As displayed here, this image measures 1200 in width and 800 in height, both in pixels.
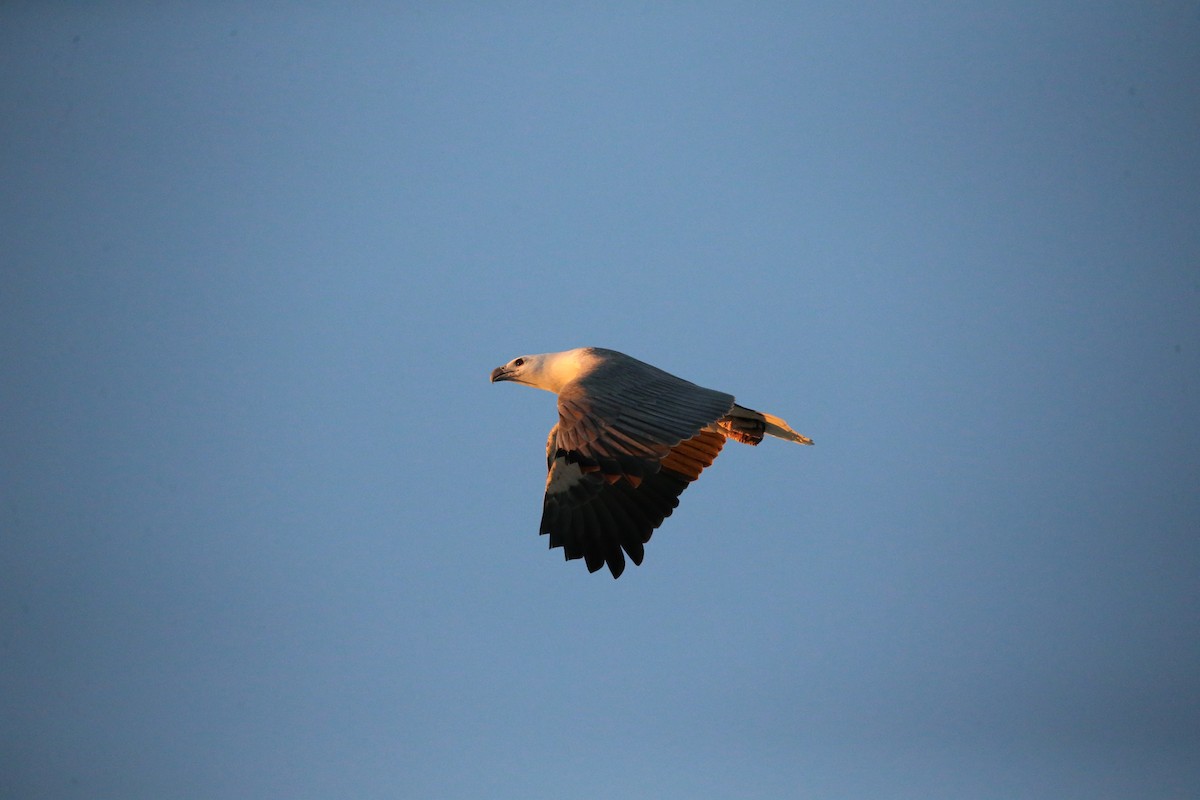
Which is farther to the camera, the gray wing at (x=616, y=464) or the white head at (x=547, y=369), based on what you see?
the white head at (x=547, y=369)

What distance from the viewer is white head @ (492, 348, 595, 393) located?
1430 cm

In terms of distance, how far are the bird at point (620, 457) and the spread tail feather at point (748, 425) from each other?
23.0 inches

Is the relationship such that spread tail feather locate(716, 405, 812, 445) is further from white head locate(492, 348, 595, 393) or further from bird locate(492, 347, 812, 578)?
white head locate(492, 348, 595, 393)

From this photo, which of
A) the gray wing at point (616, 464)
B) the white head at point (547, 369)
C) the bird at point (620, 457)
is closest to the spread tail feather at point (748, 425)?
the bird at point (620, 457)

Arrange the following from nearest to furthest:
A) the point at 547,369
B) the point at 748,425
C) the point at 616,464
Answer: the point at 616,464 < the point at 748,425 < the point at 547,369

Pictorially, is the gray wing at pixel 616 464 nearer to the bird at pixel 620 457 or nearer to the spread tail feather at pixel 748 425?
the bird at pixel 620 457

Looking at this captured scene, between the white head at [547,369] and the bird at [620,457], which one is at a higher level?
the white head at [547,369]

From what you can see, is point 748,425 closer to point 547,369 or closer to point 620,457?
point 547,369

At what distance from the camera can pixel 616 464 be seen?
11266 millimetres

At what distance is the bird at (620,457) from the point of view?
11.4 m

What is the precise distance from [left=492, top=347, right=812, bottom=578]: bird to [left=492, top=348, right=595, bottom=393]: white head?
0.85m

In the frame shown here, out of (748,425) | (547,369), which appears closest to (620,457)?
(748,425)

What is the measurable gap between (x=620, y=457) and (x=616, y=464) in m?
0.09

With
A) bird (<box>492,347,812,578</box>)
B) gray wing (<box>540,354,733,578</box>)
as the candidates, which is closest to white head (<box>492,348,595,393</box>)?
bird (<box>492,347,812,578</box>)
